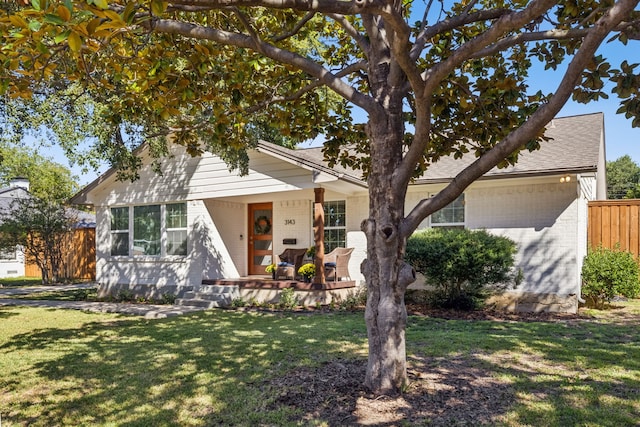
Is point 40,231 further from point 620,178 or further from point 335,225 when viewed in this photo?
point 620,178

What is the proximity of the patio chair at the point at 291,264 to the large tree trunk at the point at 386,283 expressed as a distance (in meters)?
8.32

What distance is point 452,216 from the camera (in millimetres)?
11984

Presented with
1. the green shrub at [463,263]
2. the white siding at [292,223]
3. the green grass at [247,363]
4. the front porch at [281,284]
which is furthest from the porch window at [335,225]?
the green grass at [247,363]

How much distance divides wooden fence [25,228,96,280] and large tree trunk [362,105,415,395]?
2030 cm

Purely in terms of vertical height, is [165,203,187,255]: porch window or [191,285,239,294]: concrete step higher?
[165,203,187,255]: porch window

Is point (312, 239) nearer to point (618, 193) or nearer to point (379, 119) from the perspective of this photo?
point (379, 119)

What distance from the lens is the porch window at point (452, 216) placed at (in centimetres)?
1185

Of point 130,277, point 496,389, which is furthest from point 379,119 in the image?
point 130,277

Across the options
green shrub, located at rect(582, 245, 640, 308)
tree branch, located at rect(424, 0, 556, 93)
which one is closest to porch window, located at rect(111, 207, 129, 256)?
green shrub, located at rect(582, 245, 640, 308)

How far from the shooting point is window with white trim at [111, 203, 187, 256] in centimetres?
1404

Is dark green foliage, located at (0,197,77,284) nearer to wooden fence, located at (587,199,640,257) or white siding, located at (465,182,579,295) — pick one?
white siding, located at (465,182,579,295)

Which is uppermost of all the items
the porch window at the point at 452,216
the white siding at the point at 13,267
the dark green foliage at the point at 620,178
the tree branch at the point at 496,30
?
the dark green foliage at the point at 620,178

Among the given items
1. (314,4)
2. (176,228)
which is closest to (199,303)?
(176,228)

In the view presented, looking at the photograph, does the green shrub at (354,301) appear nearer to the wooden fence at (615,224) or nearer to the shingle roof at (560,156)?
the shingle roof at (560,156)
